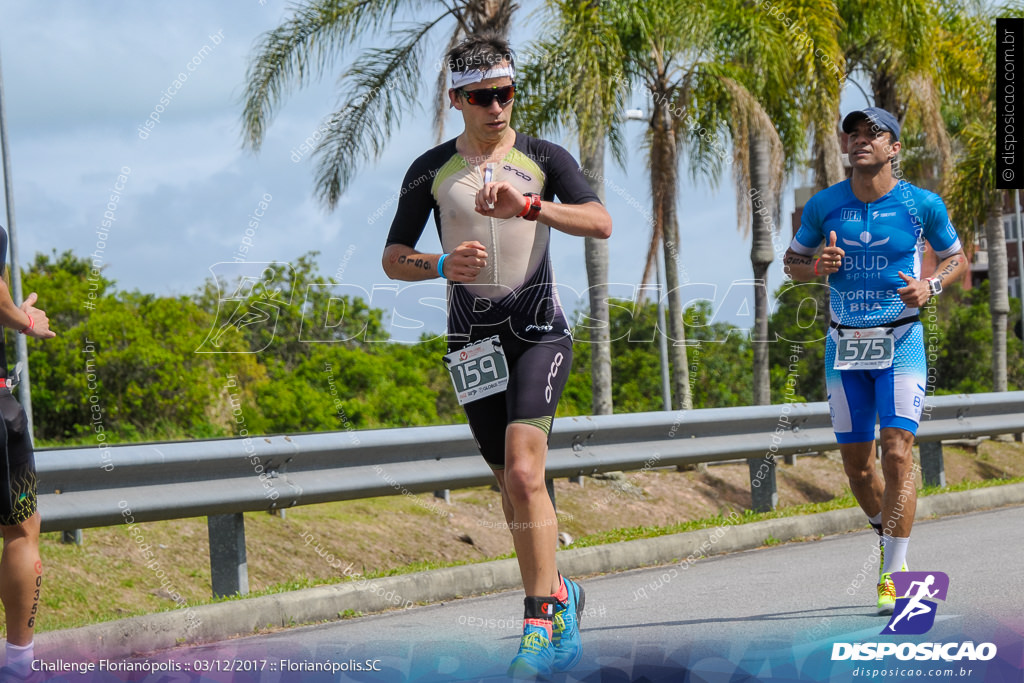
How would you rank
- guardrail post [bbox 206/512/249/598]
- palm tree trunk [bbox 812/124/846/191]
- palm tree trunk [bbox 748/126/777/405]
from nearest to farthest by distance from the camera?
guardrail post [bbox 206/512/249/598] < palm tree trunk [bbox 748/126/777/405] < palm tree trunk [bbox 812/124/846/191]

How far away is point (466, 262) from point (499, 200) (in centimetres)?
25

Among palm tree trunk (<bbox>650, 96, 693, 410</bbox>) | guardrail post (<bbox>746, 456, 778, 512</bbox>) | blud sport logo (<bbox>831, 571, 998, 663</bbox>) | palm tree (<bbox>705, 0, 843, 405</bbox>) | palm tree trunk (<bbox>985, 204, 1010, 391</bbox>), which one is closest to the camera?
blud sport logo (<bbox>831, 571, 998, 663</bbox>)

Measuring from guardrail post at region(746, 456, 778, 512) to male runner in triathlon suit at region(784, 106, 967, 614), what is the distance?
3790 mm

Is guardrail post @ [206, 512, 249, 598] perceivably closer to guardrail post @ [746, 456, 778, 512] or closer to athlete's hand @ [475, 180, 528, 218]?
athlete's hand @ [475, 180, 528, 218]

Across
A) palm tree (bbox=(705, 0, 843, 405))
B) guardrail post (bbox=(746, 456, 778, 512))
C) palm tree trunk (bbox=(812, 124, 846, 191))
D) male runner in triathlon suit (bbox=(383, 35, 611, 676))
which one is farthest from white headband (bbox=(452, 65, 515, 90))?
palm tree trunk (bbox=(812, 124, 846, 191))

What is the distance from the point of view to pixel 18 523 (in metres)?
4.33

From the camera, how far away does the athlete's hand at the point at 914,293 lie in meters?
5.64

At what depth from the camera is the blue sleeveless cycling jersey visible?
5.77 meters

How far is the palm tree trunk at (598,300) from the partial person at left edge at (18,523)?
9.90 metres

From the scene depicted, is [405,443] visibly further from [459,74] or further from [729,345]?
[729,345]

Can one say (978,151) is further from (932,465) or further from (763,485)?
(763,485)

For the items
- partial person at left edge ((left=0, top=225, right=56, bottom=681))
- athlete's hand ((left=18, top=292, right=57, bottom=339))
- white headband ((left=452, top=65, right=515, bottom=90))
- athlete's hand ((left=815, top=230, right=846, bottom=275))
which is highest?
white headband ((left=452, top=65, right=515, bottom=90))

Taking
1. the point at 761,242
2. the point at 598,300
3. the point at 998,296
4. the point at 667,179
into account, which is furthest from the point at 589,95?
the point at 998,296

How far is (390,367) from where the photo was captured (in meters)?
24.2
